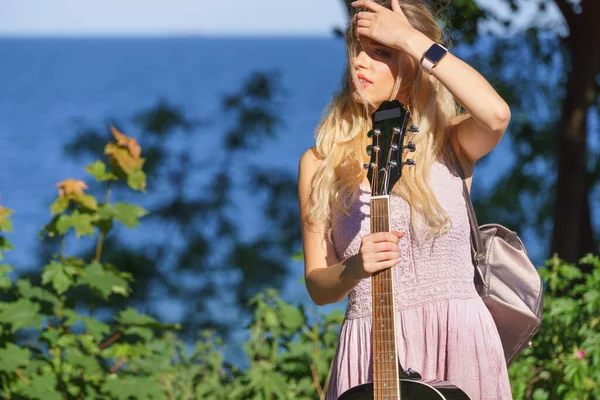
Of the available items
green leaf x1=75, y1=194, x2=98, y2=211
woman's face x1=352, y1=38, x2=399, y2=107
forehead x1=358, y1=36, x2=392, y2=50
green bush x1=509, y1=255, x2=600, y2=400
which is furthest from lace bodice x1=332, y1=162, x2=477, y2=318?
green leaf x1=75, y1=194, x2=98, y2=211

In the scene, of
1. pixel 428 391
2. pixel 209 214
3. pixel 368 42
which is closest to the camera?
pixel 428 391

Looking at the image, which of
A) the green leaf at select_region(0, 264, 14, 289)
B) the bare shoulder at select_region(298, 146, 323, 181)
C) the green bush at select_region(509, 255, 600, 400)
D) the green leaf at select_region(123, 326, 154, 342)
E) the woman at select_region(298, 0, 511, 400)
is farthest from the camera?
the green leaf at select_region(123, 326, 154, 342)

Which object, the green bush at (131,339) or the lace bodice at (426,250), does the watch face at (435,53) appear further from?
the green bush at (131,339)

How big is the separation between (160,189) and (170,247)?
1.67ft

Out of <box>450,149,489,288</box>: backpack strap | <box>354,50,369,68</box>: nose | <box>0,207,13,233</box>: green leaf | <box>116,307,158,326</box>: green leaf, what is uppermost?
<box>0,207,13,233</box>: green leaf

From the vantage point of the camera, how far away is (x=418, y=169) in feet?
9.07

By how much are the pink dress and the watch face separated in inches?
14.5

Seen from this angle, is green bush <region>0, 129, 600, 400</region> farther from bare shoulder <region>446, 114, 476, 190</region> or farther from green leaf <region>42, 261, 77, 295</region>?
bare shoulder <region>446, 114, 476, 190</region>

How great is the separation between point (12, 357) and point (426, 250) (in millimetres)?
2460

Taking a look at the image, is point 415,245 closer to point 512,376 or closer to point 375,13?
point 375,13

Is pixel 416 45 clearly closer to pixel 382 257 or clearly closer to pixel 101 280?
pixel 382 257

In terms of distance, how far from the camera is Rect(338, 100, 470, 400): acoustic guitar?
246 centimetres

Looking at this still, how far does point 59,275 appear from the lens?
4.48 metres

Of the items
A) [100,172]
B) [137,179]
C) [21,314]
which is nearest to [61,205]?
[100,172]
